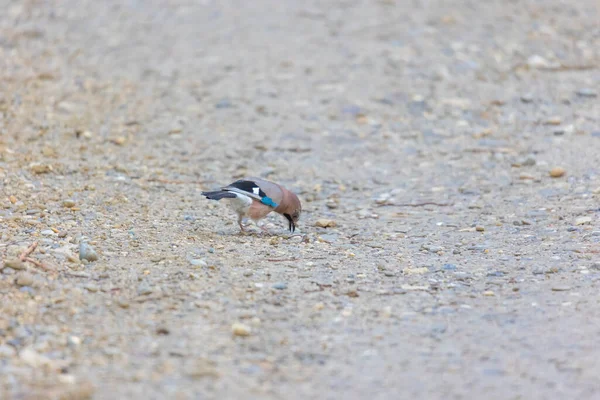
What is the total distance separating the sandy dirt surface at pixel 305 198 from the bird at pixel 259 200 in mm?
229

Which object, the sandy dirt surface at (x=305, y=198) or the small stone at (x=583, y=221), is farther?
the small stone at (x=583, y=221)

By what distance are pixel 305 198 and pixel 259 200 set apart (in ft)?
4.20

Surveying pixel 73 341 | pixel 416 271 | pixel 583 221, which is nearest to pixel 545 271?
pixel 416 271

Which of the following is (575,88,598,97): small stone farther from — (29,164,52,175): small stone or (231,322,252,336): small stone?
(231,322,252,336): small stone

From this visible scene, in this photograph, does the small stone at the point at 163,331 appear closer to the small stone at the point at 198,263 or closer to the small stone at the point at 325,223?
the small stone at the point at 198,263

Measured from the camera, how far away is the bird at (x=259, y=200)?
6.53 m

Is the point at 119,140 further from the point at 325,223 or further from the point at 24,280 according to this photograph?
the point at 24,280

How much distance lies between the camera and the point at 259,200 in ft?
21.7

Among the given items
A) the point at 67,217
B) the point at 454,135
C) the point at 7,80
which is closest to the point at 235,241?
the point at 67,217

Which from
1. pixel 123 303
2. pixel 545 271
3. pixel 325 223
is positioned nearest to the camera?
pixel 123 303

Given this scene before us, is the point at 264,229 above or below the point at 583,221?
below

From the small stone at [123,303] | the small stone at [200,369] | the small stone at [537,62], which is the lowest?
the small stone at [537,62]

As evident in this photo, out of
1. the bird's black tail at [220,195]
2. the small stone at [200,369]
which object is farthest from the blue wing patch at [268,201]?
the small stone at [200,369]

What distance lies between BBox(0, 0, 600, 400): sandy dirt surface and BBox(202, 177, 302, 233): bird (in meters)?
0.23
